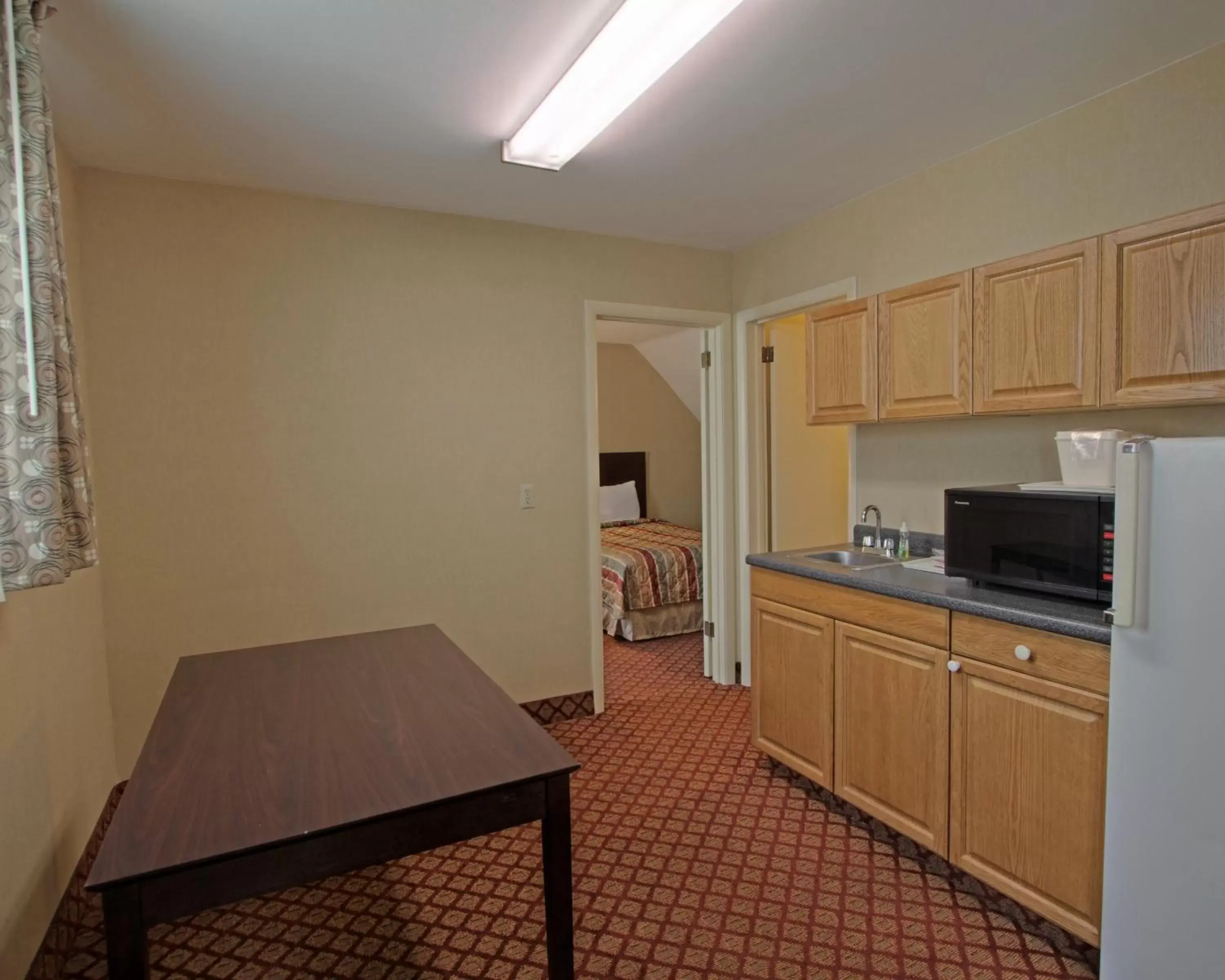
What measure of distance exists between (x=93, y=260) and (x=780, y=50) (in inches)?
98.6

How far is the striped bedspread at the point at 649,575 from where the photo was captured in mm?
4809

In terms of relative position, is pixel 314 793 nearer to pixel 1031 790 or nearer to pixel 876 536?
pixel 1031 790

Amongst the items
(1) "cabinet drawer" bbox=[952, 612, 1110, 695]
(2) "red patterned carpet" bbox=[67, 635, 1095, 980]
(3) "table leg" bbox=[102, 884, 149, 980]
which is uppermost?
(1) "cabinet drawer" bbox=[952, 612, 1110, 695]

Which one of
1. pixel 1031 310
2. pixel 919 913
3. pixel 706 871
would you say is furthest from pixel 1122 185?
pixel 706 871

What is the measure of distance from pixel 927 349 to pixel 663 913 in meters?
2.05

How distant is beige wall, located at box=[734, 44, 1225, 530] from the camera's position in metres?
1.97

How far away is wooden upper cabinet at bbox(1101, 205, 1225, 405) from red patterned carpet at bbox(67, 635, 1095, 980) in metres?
1.51

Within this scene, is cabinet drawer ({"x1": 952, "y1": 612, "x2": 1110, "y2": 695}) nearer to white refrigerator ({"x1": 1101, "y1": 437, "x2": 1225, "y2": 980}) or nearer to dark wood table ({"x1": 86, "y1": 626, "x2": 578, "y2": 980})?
white refrigerator ({"x1": 1101, "y1": 437, "x2": 1225, "y2": 980})

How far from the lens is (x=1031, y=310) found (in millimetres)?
2094

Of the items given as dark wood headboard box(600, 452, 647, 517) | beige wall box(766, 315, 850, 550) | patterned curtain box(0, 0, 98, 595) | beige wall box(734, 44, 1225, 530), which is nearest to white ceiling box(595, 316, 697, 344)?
dark wood headboard box(600, 452, 647, 517)

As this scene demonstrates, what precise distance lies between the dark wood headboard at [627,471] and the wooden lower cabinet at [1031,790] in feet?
15.8

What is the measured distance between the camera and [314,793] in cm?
124

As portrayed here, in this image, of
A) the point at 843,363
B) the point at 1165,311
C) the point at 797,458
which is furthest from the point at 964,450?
the point at 797,458

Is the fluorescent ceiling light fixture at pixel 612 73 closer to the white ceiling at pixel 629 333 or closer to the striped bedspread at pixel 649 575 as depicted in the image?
the striped bedspread at pixel 649 575
